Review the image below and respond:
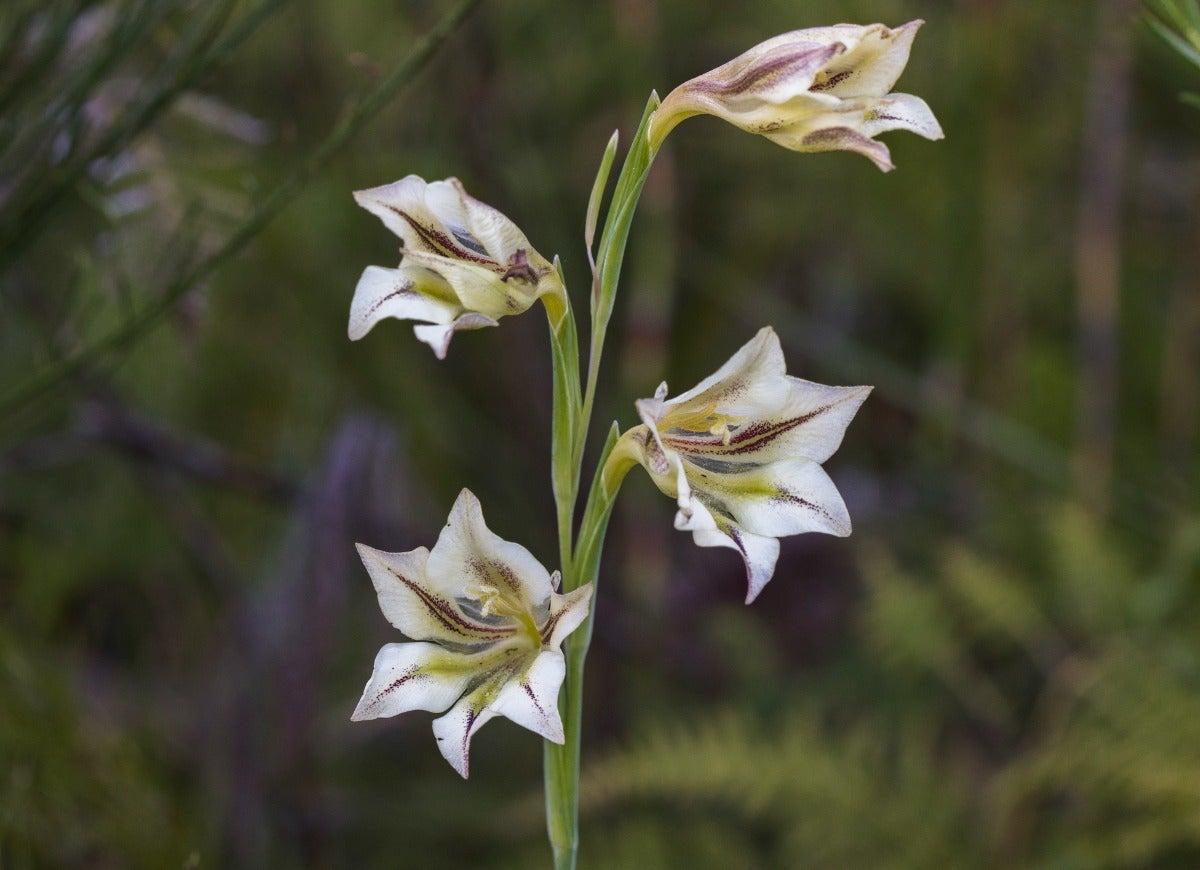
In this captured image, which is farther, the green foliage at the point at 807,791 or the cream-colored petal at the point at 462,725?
the green foliage at the point at 807,791

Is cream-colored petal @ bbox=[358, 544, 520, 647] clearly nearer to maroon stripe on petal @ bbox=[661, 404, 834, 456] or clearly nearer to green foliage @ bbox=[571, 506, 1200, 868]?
maroon stripe on petal @ bbox=[661, 404, 834, 456]

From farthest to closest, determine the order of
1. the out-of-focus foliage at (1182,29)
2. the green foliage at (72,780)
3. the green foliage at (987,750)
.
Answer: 1. the green foliage at (987,750)
2. the green foliage at (72,780)
3. the out-of-focus foliage at (1182,29)

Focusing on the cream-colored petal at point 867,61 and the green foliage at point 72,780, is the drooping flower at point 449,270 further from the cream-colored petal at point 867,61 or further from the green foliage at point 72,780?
the green foliage at point 72,780

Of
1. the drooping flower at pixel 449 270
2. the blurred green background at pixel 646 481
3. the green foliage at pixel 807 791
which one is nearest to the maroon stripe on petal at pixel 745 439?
the drooping flower at pixel 449 270

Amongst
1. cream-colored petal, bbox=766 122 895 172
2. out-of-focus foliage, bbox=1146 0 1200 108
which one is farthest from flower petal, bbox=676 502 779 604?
out-of-focus foliage, bbox=1146 0 1200 108

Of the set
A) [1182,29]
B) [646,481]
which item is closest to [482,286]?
[1182,29]

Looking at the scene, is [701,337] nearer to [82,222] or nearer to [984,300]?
[984,300]
